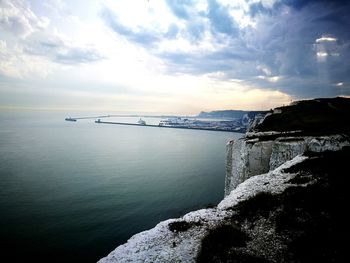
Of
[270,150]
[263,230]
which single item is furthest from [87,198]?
[263,230]

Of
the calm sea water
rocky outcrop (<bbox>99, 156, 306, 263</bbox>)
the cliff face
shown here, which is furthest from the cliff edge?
the calm sea water

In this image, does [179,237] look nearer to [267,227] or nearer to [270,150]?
[267,227]

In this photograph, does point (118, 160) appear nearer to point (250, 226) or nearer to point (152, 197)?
point (152, 197)

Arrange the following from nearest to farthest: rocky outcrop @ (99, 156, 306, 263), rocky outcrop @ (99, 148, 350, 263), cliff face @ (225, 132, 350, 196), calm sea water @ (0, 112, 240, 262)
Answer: rocky outcrop @ (99, 148, 350, 263)
rocky outcrop @ (99, 156, 306, 263)
cliff face @ (225, 132, 350, 196)
calm sea water @ (0, 112, 240, 262)

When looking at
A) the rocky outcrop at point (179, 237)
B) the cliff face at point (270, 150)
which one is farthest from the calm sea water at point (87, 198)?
the rocky outcrop at point (179, 237)

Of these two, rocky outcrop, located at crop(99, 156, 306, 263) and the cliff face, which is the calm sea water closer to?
the cliff face

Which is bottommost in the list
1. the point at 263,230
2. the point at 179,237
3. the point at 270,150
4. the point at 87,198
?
the point at 87,198
